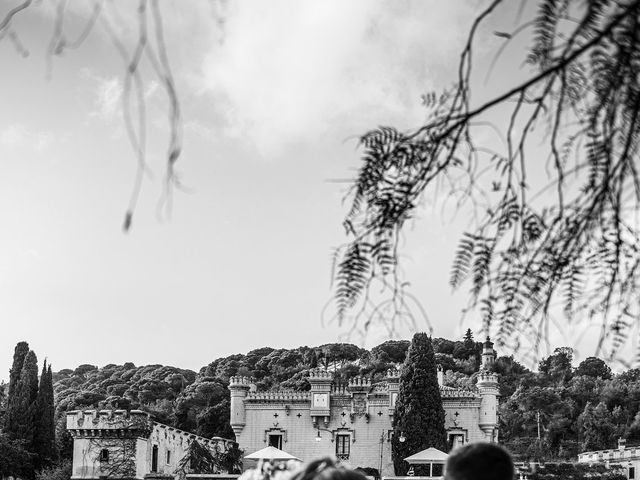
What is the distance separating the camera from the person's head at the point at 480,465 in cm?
247

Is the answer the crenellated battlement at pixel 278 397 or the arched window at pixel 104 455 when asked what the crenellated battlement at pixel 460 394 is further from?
the arched window at pixel 104 455

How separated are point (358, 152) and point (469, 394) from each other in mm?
30343

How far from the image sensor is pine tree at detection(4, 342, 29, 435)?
35781mm

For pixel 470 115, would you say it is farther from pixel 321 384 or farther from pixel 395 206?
pixel 321 384

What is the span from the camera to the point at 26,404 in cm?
3594

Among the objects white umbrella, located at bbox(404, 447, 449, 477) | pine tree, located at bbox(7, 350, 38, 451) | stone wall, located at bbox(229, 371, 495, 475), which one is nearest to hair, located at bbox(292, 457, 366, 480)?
white umbrella, located at bbox(404, 447, 449, 477)

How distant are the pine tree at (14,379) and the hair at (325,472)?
35.5m

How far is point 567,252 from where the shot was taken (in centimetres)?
225

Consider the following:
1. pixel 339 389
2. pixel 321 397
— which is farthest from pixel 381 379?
pixel 321 397

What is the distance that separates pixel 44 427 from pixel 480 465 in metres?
36.0

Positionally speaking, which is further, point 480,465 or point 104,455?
point 104,455

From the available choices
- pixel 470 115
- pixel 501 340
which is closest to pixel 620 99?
pixel 470 115

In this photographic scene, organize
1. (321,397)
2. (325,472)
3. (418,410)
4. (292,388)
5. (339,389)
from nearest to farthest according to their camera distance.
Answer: (325,472) < (418,410) < (321,397) < (339,389) < (292,388)

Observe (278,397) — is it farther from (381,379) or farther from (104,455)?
(381,379)
